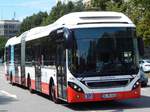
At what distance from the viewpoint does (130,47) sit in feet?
58.2

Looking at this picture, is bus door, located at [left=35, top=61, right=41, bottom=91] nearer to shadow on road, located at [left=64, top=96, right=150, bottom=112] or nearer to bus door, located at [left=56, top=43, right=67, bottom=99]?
shadow on road, located at [left=64, top=96, right=150, bottom=112]

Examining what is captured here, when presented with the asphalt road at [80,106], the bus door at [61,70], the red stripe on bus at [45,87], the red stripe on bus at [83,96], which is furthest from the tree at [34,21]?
the red stripe on bus at [83,96]

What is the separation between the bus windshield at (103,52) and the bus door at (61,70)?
67cm

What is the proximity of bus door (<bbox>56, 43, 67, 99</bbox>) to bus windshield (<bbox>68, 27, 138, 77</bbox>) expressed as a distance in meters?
0.67

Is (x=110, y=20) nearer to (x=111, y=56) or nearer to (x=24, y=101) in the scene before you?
(x=111, y=56)

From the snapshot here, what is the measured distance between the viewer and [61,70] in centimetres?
1823

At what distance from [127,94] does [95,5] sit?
5723cm

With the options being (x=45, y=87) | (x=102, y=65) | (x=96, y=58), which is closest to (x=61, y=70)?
(x=96, y=58)

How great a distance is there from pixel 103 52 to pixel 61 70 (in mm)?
1647

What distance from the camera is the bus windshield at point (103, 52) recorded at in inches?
678

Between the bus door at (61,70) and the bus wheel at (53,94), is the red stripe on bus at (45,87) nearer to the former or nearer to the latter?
the bus wheel at (53,94)

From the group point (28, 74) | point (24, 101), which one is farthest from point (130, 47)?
point (28, 74)

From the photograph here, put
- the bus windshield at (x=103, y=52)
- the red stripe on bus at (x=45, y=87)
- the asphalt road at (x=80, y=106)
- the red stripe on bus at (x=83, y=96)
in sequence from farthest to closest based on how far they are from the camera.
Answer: the red stripe on bus at (x=45, y=87) < the asphalt road at (x=80, y=106) < the bus windshield at (x=103, y=52) < the red stripe on bus at (x=83, y=96)

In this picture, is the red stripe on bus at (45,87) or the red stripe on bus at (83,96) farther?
the red stripe on bus at (45,87)
